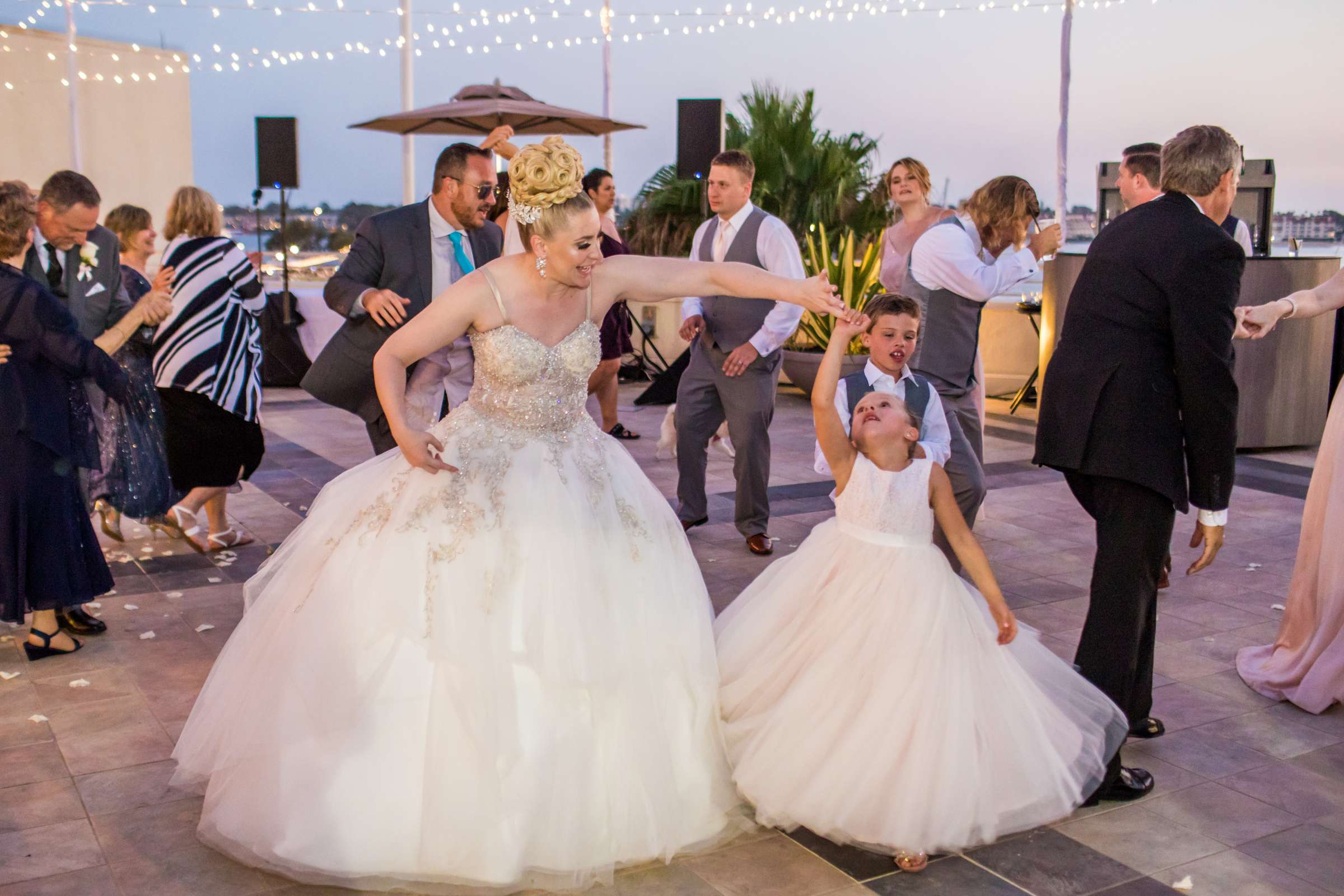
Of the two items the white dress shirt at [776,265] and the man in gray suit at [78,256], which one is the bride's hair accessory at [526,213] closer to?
the man in gray suit at [78,256]

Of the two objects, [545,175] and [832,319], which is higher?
[545,175]

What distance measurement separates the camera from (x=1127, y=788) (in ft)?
10.3

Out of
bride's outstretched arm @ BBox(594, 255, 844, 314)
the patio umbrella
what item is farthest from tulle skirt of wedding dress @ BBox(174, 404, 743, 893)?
the patio umbrella

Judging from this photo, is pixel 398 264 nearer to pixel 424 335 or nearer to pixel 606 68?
pixel 424 335

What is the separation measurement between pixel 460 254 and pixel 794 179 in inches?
406

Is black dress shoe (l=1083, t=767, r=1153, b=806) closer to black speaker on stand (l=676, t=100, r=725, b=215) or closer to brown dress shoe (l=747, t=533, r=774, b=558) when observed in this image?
brown dress shoe (l=747, t=533, r=774, b=558)

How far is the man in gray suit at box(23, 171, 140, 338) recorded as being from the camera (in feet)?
14.6

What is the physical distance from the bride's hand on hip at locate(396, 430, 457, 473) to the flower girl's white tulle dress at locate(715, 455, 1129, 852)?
89cm

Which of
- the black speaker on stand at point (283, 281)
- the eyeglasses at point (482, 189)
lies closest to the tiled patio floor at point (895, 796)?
the eyeglasses at point (482, 189)

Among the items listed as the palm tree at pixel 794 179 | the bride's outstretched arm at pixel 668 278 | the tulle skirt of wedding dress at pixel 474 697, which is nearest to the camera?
the tulle skirt of wedding dress at pixel 474 697

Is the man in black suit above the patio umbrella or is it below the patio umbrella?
below

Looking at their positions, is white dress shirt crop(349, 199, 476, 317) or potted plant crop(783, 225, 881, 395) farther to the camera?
potted plant crop(783, 225, 881, 395)

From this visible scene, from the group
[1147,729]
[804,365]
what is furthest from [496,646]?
[804,365]

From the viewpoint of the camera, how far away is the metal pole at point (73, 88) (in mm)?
13727
